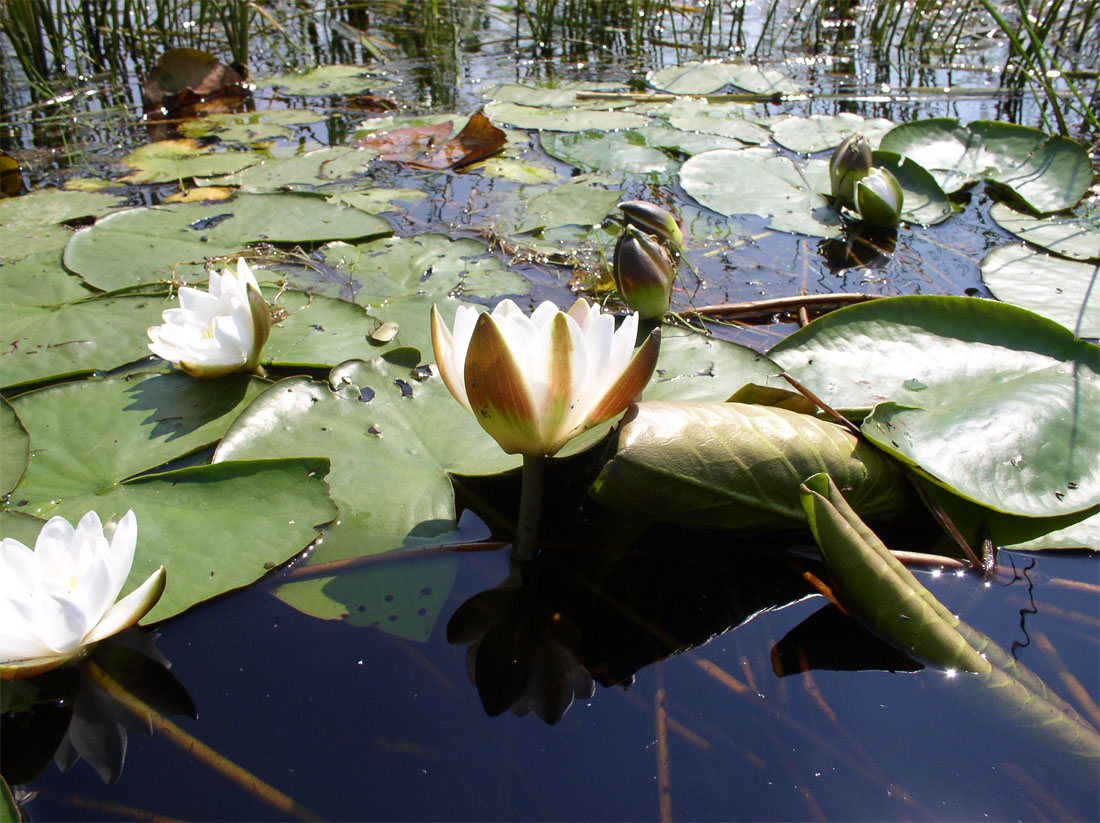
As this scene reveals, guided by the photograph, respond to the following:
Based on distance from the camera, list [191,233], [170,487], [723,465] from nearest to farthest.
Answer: [723,465] < [170,487] < [191,233]

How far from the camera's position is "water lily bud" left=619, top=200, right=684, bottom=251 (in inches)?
89.7

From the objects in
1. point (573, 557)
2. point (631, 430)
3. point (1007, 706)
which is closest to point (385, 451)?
point (573, 557)

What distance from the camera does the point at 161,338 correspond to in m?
1.61

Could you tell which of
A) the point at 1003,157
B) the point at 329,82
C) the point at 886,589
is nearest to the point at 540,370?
the point at 886,589

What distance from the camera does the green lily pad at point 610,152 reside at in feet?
10.3

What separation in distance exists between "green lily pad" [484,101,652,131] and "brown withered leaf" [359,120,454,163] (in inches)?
15.1

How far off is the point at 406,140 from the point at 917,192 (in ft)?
7.72

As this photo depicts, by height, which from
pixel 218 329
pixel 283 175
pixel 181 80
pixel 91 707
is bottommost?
pixel 91 707

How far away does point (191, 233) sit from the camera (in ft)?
7.84

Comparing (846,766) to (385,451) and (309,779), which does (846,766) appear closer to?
(309,779)

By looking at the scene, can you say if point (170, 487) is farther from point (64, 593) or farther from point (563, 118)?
point (563, 118)

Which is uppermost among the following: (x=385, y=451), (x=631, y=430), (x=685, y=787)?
(x=631, y=430)

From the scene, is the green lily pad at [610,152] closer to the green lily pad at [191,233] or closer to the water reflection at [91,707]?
the green lily pad at [191,233]

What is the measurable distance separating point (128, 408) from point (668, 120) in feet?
10.3
